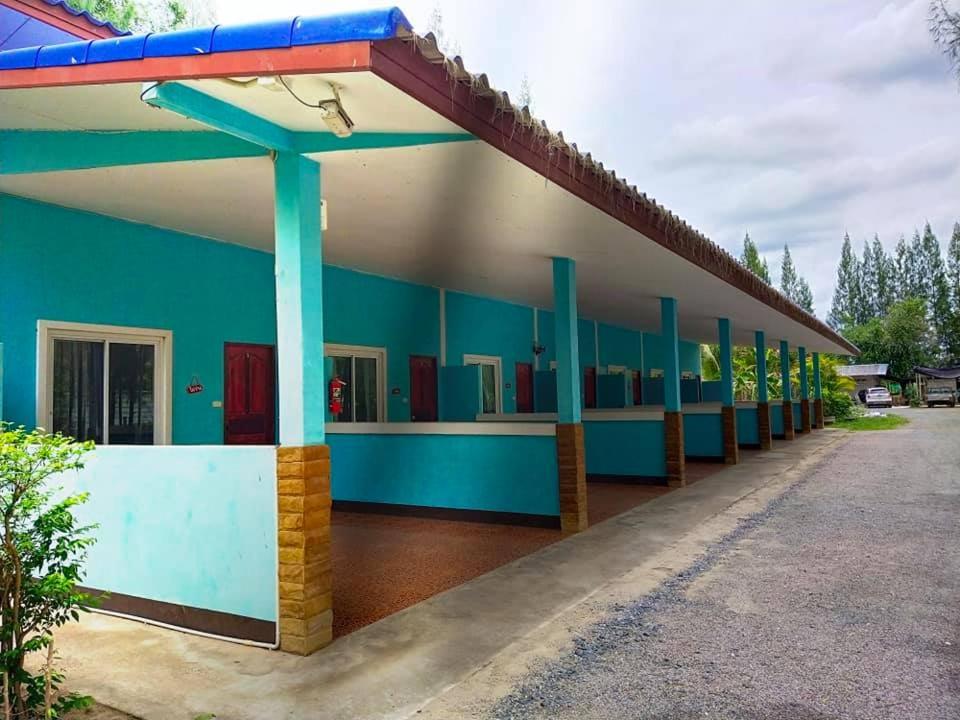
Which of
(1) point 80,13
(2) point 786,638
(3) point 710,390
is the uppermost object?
(1) point 80,13

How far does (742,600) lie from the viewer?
4.54m

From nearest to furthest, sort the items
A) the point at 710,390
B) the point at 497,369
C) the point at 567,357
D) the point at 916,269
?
the point at 567,357 < the point at 497,369 < the point at 710,390 < the point at 916,269

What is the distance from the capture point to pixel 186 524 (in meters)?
4.07

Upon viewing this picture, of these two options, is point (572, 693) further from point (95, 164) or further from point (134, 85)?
point (95, 164)

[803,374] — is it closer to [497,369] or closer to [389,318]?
[497,369]


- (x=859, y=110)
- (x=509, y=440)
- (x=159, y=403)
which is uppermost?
(x=859, y=110)

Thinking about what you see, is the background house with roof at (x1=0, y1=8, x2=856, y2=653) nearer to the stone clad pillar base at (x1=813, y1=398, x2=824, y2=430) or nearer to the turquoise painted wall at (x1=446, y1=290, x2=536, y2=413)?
the turquoise painted wall at (x1=446, y1=290, x2=536, y2=413)

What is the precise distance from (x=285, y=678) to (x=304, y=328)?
1776 mm

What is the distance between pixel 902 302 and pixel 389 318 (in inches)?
2508

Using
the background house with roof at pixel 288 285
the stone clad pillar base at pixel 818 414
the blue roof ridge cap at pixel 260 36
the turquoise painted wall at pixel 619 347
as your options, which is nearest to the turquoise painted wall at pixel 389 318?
the background house with roof at pixel 288 285

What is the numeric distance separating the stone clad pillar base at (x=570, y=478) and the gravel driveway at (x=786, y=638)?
1346 mm

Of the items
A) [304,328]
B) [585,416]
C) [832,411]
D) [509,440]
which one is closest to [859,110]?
[585,416]

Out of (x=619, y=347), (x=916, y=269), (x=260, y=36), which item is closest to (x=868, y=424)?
(x=619, y=347)

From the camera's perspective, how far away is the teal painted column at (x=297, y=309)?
374cm
